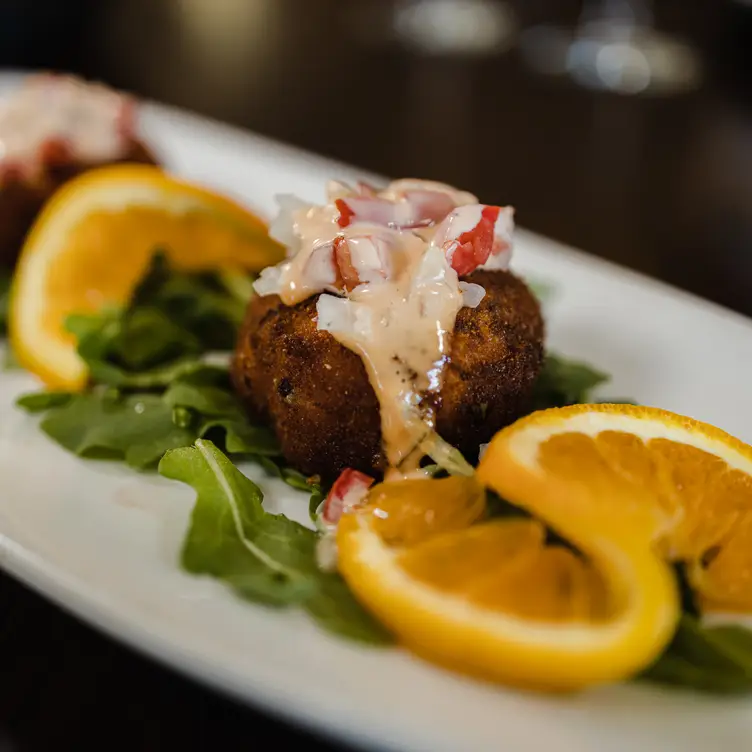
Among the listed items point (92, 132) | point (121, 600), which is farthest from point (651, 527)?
point (92, 132)

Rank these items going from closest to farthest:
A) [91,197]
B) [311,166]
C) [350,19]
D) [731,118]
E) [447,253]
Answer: [447,253] → [91,197] → [311,166] → [731,118] → [350,19]

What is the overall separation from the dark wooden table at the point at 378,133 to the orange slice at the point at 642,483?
2.38 ft

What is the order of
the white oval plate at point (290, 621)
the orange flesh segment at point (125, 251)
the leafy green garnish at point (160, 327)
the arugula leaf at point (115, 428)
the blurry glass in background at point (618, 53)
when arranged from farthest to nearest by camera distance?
the blurry glass in background at point (618, 53), the orange flesh segment at point (125, 251), the leafy green garnish at point (160, 327), the arugula leaf at point (115, 428), the white oval plate at point (290, 621)

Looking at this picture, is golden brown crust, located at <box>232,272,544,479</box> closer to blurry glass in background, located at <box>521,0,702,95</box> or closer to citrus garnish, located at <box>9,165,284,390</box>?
citrus garnish, located at <box>9,165,284,390</box>

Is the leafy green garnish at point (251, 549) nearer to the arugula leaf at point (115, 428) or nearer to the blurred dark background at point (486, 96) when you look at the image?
the arugula leaf at point (115, 428)

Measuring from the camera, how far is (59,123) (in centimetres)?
346

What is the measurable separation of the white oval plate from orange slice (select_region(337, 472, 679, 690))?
9cm

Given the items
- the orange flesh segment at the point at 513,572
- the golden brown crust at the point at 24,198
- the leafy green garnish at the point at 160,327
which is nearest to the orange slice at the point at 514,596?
the orange flesh segment at the point at 513,572

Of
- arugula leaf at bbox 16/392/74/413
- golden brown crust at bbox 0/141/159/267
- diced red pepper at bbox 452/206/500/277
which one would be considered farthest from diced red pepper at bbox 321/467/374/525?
golden brown crust at bbox 0/141/159/267

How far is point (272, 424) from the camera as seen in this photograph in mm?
2443

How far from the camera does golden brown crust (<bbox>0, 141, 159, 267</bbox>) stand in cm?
340

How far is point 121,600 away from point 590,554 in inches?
37.8

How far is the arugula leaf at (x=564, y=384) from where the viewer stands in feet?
8.53

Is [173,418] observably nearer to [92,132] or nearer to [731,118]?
[92,132]
